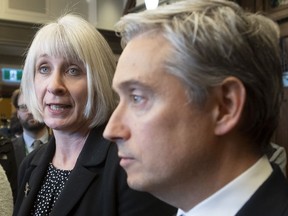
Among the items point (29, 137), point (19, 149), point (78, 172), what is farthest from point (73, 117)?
point (29, 137)

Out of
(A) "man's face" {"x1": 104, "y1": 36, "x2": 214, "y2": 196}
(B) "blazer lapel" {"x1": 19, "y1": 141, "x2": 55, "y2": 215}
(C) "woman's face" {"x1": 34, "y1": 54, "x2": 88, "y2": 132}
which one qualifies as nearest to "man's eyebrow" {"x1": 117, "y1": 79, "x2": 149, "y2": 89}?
(A) "man's face" {"x1": 104, "y1": 36, "x2": 214, "y2": 196}

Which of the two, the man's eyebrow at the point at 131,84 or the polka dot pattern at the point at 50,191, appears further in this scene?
the polka dot pattern at the point at 50,191

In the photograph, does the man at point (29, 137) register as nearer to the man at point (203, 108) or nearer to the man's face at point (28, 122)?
the man's face at point (28, 122)

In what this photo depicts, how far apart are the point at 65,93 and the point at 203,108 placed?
2.77 ft

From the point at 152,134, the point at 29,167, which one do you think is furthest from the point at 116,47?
the point at 152,134

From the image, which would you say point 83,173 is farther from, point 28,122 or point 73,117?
point 28,122

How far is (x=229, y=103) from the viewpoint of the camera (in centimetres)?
99

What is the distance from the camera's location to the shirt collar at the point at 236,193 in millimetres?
985

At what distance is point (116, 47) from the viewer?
8.75m

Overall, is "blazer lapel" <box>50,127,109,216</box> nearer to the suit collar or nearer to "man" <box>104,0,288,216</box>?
the suit collar

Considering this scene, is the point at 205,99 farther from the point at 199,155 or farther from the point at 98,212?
the point at 98,212

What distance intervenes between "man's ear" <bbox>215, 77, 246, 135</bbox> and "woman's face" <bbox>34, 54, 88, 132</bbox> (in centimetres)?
84

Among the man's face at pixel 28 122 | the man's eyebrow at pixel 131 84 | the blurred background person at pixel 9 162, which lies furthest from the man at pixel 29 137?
the man's eyebrow at pixel 131 84

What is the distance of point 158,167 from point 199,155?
101 millimetres
